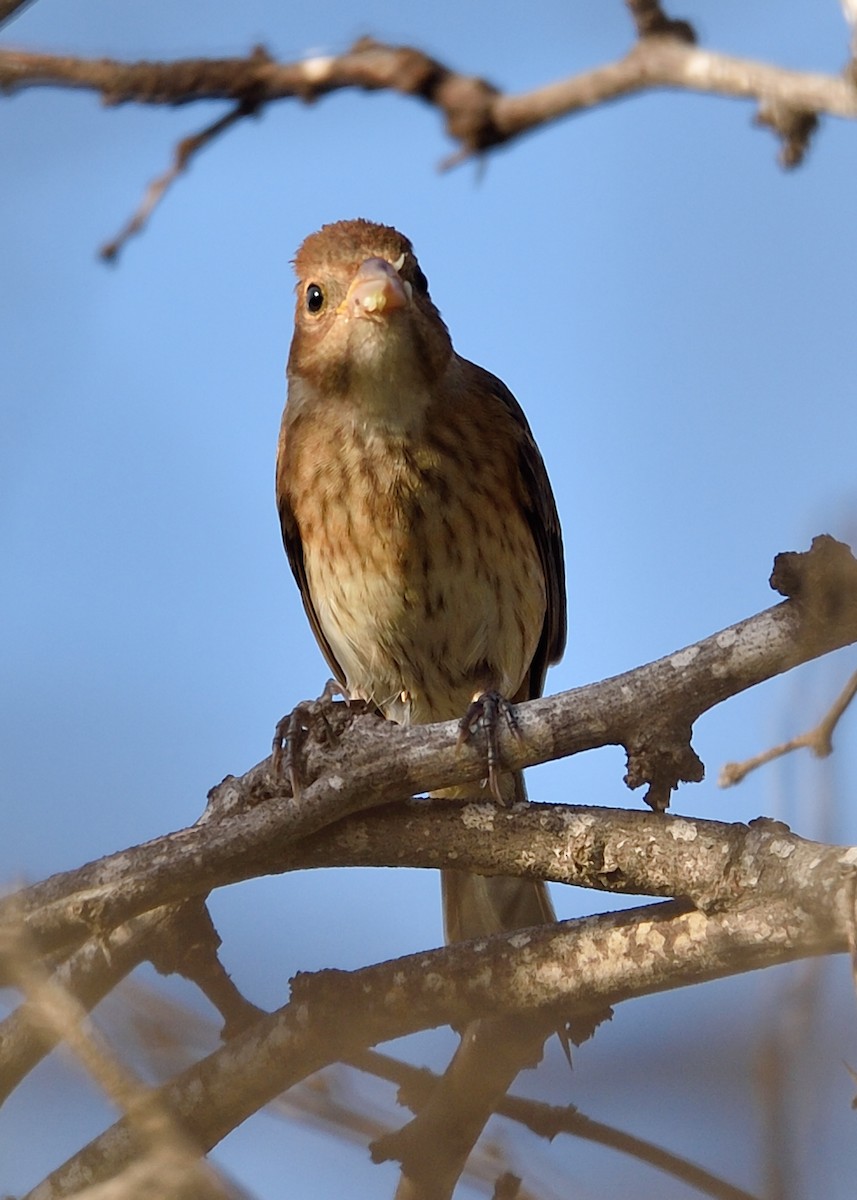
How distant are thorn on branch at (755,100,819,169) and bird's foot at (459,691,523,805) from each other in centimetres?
134

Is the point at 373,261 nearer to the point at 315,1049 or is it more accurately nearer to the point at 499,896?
the point at 499,896

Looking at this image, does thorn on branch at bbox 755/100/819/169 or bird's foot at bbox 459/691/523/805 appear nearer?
thorn on branch at bbox 755/100/819/169

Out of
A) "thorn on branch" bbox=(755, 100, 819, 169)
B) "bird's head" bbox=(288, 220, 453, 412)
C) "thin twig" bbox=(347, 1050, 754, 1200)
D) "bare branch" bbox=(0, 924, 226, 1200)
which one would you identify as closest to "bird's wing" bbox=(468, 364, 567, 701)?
"bird's head" bbox=(288, 220, 453, 412)

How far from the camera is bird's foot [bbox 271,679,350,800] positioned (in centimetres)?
333

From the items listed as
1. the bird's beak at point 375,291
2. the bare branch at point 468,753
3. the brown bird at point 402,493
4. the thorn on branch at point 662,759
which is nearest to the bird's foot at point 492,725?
the bare branch at point 468,753

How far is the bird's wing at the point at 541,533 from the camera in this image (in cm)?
488

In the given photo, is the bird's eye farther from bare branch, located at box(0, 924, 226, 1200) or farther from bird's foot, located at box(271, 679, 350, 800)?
bare branch, located at box(0, 924, 226, 1200)

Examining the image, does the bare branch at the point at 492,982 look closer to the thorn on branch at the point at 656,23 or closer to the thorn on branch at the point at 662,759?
the thorn on branch at the point at 662,759

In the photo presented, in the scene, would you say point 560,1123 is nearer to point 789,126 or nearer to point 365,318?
point 789,126

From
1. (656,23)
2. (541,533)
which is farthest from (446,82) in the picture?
(541,533)

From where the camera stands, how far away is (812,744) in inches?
76.7

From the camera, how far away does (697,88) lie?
228cm

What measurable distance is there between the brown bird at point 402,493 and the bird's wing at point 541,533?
0.05m

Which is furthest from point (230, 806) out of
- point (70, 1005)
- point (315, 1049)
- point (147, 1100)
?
point (147, 1100)
